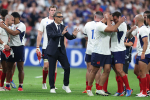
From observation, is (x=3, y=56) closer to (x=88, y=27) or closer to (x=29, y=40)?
(x=88, y=27)

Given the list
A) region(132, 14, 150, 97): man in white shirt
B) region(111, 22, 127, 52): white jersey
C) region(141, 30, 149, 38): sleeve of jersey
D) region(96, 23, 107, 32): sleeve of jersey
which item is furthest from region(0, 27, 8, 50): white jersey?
region(141, 30, 149, 38): sleeve of jersey

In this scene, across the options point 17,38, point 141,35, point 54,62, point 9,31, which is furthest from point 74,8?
point 141,35

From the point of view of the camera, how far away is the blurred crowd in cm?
2062

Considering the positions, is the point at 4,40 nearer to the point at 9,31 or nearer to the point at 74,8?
the point at 9,31

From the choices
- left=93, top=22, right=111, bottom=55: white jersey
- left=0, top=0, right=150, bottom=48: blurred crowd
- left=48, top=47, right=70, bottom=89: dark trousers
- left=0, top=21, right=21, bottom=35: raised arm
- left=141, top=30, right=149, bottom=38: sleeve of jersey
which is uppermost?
left=0, top=0, right=150, bottom=48: blurred crowd

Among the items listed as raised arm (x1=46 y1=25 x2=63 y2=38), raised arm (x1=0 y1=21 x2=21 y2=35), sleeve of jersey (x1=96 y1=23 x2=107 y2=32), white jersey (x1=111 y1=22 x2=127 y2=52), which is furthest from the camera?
raised arm (x1=0 y1=21 x2=21 y2=35)

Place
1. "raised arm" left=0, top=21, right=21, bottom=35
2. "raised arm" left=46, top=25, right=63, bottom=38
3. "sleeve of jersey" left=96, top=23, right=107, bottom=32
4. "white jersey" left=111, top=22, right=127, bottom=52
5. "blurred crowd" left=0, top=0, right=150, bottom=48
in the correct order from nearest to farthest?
"sleeve of jersey" left=96, top=23, right=107, bottom=32 < "white jersey" left=111, top=22, right=127, bottom=52 < "raised arm" left=46, top=25, right=63, bottom=38 < "raised arm" left=0, top=21, right=21, bottom=35 < "blurred crowd" left=0, top=0, right=150, bottom=48

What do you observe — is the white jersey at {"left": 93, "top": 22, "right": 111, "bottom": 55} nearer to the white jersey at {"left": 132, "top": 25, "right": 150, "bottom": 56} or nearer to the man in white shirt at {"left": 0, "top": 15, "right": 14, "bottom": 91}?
the white jersey at {"left": 132, "top": 25, "right": 150, "bottom": 56}

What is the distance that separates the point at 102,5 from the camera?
21.9 metres

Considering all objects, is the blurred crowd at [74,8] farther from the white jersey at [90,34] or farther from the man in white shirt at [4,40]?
the white jersey at [90,34]

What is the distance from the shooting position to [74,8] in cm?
2208

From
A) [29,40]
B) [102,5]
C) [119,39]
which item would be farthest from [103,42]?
[102,5]

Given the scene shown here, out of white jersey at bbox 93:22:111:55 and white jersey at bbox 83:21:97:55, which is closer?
white jersey at bbox 93:22:111:55

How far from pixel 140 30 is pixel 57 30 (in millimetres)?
2388
